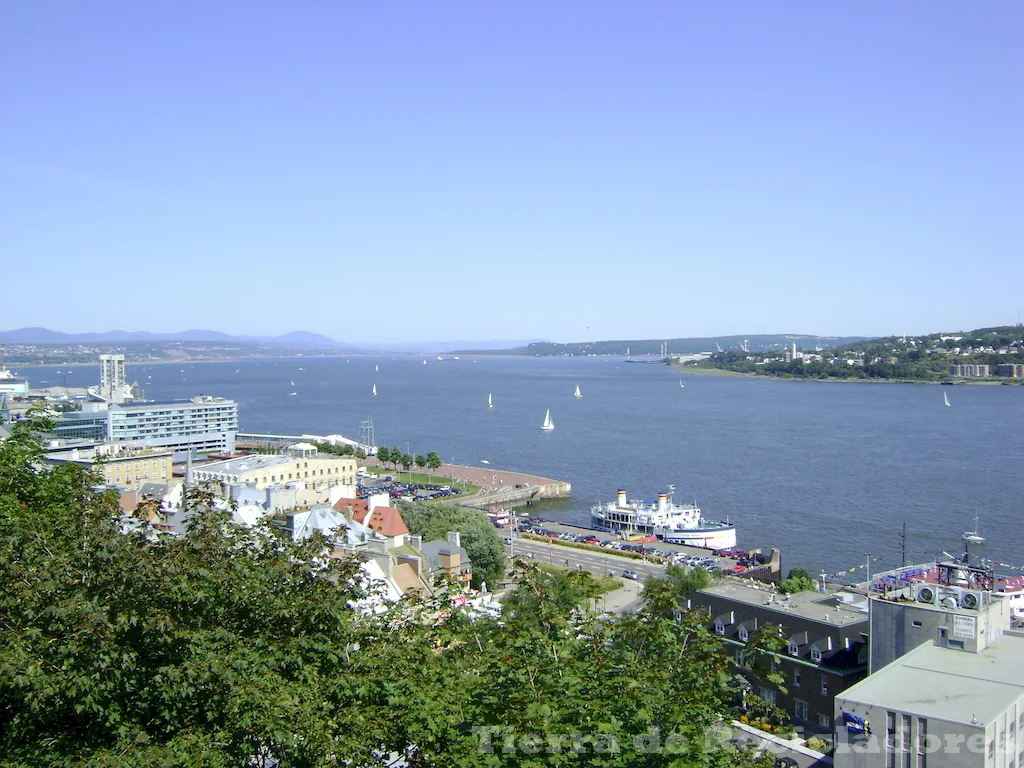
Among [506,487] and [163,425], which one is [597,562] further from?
[163,425]

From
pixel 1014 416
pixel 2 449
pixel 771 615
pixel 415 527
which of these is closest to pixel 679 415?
pixel 1014 416

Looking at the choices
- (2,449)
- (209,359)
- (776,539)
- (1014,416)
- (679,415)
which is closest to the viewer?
(2,449)

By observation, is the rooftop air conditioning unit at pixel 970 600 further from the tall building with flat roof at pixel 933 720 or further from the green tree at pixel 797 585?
the green tree at pixel 797 585

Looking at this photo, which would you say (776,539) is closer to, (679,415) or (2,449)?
(2,449)

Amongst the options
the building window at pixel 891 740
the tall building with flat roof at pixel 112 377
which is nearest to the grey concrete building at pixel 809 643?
the building window at pixel 891 740

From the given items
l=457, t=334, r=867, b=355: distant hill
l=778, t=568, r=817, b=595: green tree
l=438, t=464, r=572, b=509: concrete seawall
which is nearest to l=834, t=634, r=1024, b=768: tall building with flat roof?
l=778, t=568, r=817, b=595: green tree

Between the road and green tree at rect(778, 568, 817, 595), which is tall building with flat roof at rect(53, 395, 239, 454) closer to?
the road
